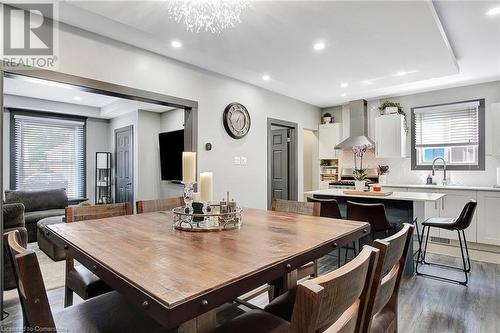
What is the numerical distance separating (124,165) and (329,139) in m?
4.52

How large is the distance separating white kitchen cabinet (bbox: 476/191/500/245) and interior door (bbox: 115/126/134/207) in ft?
19.5

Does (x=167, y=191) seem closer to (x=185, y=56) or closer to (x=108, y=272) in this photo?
(x=185, y=56)

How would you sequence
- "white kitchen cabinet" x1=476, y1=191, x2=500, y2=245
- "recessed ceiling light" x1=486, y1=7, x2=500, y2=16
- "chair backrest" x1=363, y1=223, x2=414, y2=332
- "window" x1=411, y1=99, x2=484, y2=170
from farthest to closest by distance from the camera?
1. "window" x1=411, y1=99, x2=484, y2=170
2. "white kitchen cabinet" x1=476, y1=191, x2=500, y2=245
3. "recessed ceiling light" x1=486, y1=7, x2=500, y2=16
4. "chair backrest" x1=363, y1=223, x2=414, y2=332

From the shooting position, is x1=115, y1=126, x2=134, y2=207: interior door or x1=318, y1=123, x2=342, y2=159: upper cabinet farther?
x1=318, y1=123, x2=342, y2=159: upper cabinet

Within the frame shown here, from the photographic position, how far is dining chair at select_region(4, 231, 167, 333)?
819 millimetres

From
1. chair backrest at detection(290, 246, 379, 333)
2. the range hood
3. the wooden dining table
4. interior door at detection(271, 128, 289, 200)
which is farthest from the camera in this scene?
interior door at detection(271, 128, 289, 200)

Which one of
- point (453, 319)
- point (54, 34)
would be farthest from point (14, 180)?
point (453, 319)

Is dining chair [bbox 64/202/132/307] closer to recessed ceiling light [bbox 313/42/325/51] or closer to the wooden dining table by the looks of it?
the wooden dining table

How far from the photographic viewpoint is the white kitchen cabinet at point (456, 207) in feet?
13.8

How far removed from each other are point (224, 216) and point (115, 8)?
194cm

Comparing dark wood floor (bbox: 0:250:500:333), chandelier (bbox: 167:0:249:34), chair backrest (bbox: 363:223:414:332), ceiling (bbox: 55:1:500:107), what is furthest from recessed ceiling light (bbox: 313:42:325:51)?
dark wood floor (bbox: 0:250:500:333)

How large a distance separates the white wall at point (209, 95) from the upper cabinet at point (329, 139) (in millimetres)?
433

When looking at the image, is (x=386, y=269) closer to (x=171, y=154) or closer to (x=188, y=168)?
(x=188, y=168)

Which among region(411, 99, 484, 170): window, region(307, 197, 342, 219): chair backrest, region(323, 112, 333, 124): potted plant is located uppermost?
region(323, 112, 333, 124): potted plant
